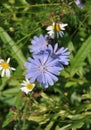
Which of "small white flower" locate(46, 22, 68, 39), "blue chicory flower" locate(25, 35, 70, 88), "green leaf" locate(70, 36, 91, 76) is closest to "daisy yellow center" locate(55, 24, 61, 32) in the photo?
Result: "small white flower" locate(46, 22, 68, 39)

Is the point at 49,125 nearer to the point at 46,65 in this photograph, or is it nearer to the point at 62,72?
the point at 62,72

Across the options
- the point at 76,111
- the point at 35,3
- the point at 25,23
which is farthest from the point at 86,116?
the point at 35,3

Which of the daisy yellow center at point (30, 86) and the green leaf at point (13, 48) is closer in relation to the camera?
the daisy yellow center at point (30, 86)

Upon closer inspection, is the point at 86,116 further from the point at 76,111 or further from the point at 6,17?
the point at 6,17

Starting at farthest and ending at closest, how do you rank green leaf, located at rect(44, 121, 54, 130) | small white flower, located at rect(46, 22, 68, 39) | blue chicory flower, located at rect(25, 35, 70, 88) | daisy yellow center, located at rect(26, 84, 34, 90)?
green leaf, located at rect(44, 121, 54, 130)
small white flower, located at rect(46, 22, 68, 39)
daisy yellow center, located at rect(26, 84, 34, 90)
blue chicory flower, located at rect(25, 35, 70, 88)

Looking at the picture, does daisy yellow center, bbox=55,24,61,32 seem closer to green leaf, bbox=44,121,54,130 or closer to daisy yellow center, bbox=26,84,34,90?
daisy yellow center, bbox=26,84,34,90

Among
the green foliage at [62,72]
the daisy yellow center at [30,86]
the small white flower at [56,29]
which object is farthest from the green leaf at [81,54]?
the daisy yellow center at [30,86]

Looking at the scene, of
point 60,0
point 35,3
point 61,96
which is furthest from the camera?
point 35,3

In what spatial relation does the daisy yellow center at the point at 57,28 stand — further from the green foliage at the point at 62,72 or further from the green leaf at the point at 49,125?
the green leaf at the point at 49,125
